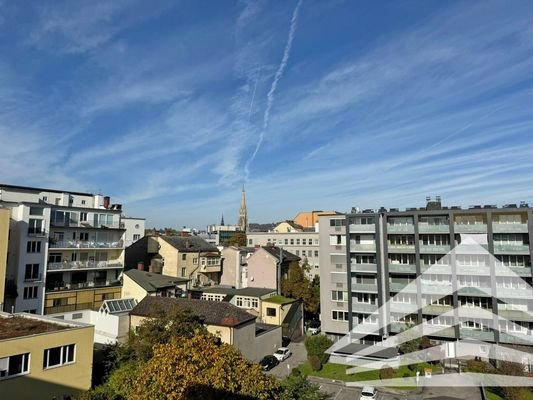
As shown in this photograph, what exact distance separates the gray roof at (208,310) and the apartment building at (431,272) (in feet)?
49.9

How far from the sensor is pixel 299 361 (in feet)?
123

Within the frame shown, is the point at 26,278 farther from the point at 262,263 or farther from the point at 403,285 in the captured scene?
the point at 403,285

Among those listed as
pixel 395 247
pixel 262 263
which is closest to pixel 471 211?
pixel 395 247

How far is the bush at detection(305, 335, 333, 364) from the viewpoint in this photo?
3638 cm

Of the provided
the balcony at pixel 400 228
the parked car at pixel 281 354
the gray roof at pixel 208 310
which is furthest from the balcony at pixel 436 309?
the gray roof at pixel 208 310

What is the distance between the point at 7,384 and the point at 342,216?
3575 cm

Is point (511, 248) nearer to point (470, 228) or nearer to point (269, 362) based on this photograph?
point (470, 228)

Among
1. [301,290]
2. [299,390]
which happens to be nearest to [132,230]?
[301,290]

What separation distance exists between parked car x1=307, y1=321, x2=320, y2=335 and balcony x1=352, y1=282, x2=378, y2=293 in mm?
8505

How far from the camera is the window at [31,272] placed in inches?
1428

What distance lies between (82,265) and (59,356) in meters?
22.5

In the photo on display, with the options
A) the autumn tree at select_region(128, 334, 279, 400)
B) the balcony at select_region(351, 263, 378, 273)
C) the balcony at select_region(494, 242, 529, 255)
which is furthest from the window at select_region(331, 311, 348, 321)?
the autumn tree at select_region(128, 334, 279, 400)

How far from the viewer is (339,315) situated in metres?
45.0

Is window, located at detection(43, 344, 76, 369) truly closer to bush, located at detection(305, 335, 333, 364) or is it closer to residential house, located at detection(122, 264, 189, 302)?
residential house, located at detection(122, 264, 189, 302)
